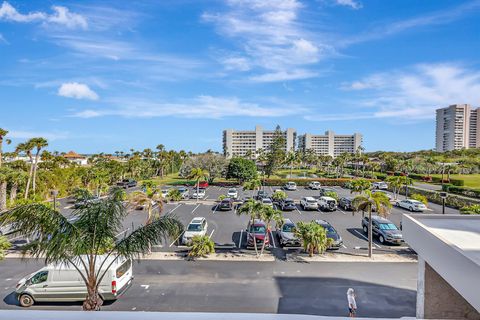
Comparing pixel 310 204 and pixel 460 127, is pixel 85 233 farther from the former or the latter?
pixel 460 127

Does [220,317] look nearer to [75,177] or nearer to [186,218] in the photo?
[186,218]

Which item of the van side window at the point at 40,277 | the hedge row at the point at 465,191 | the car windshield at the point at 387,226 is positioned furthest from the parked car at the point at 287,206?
the hedge row at the point at 465,191

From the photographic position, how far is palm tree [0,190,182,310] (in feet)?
26.3

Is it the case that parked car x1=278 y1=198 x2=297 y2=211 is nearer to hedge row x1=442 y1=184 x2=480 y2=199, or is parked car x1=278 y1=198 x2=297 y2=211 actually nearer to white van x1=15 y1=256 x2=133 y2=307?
white van x1=15 y1=256 x2=133 y2=307

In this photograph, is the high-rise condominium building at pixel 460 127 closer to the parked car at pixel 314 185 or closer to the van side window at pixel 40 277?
the parked car at pixel 314 185

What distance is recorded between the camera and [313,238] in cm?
1619

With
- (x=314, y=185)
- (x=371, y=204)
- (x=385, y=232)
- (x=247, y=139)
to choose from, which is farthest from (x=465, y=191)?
(x=247, y=139)

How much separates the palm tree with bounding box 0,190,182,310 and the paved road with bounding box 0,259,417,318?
303 cm

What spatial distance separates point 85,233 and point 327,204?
24.7 m

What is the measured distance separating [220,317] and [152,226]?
24.9 ft

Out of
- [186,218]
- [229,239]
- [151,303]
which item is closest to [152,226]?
[151,303]

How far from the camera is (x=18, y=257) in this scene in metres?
16.1

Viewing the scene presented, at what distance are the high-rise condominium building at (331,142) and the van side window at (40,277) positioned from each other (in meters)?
162

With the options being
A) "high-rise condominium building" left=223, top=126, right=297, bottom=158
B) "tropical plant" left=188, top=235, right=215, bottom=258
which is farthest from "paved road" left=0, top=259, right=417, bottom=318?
"high-rise condominium building" left=223, top=126, right=297, bottom=158
